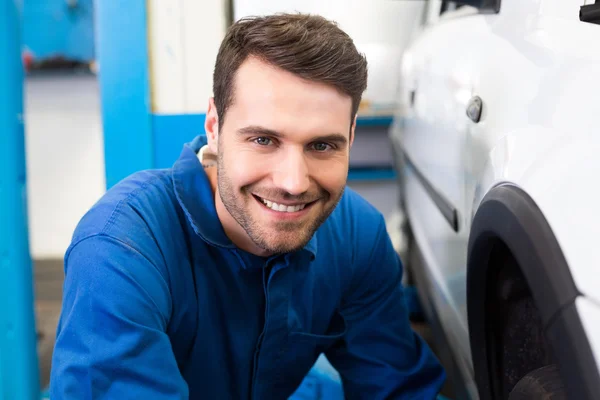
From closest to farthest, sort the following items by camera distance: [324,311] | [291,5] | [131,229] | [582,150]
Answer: [582,150], [131,229], [324,311], [291,5]

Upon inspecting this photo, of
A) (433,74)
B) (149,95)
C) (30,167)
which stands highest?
(433,74)

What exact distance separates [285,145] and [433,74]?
25.1 inches

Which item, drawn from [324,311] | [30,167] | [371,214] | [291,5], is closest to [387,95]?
[291,5]

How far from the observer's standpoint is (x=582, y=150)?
635mm

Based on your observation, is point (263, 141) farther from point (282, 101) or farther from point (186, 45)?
point (186, 45)

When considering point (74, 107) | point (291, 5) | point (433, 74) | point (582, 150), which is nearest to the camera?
point (582, 150)

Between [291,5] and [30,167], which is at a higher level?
[291,5]

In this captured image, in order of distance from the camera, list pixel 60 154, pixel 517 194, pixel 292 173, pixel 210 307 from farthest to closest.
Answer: pixel 60 154, pixel 210 307, pixel 292 173, pixel 517 194

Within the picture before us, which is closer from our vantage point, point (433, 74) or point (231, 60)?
point (231, 60)

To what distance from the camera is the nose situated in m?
1.00

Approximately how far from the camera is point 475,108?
3.40ft

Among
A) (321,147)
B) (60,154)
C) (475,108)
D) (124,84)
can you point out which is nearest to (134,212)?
(321,147)

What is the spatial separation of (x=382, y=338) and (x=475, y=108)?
0.56 meters

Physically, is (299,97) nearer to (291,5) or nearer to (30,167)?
(291,5)
